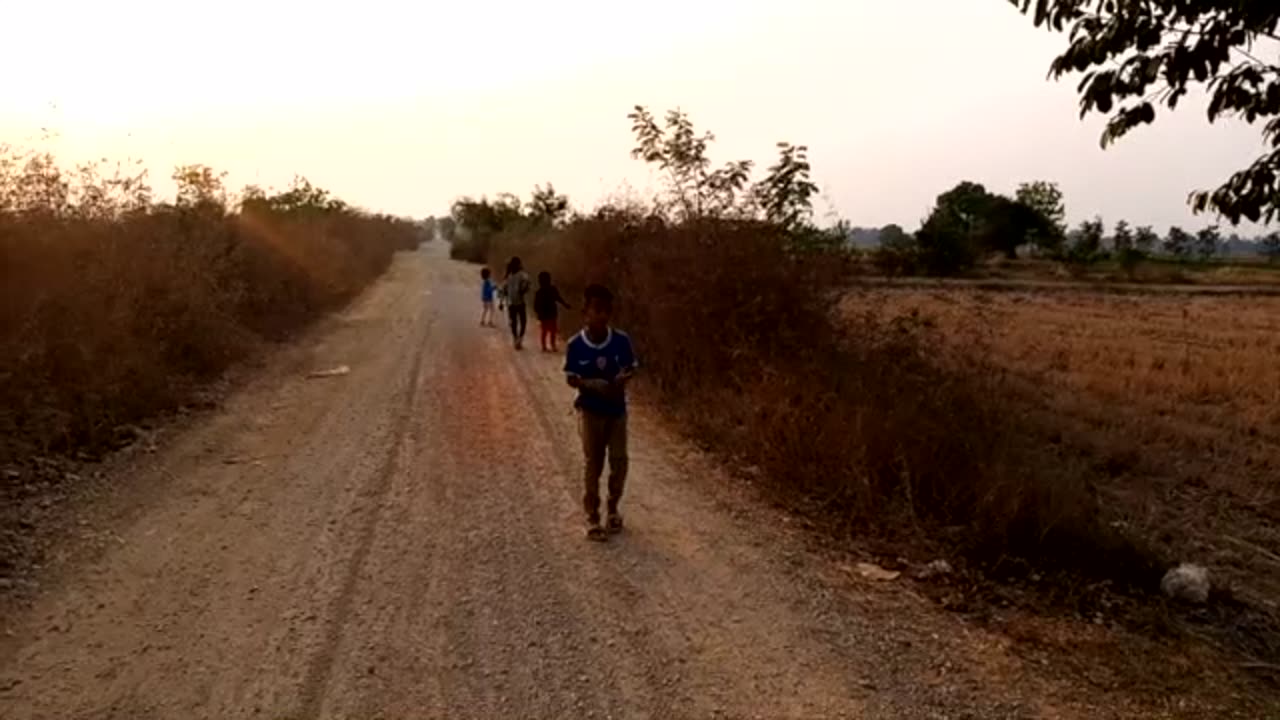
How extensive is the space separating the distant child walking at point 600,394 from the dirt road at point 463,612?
0.27m

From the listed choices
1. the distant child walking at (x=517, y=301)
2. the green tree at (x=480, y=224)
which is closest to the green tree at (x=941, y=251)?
the green tree at (x=480, y=224)

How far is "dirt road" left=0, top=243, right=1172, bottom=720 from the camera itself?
4766 mm

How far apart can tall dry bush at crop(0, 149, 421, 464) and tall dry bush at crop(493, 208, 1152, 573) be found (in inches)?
240

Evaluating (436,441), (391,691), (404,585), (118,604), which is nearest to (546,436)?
(436,441)

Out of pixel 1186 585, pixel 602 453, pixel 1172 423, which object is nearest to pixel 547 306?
pixel 1172 423

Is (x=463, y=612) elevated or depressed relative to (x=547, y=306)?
depressed

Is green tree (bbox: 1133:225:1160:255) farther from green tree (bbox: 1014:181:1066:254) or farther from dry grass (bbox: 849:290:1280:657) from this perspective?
dry grass (bbox: 849:290:1280:657)

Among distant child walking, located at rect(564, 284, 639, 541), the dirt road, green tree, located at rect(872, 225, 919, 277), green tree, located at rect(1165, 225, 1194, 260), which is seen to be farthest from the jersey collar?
green tree, located at rect(1165, 225, 1194, 260)

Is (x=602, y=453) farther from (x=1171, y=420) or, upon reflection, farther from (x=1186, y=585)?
(x=1171, y=420)

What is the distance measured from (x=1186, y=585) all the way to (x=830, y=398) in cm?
352

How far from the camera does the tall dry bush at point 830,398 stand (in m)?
7.29

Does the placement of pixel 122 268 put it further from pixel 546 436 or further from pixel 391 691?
pixel 391 691

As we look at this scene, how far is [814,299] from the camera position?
40.9ft

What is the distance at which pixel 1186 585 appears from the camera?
6.61m
